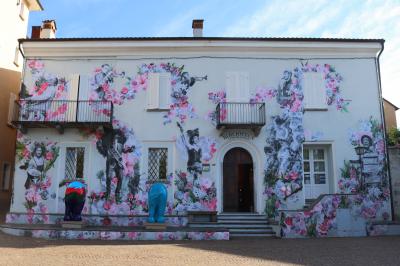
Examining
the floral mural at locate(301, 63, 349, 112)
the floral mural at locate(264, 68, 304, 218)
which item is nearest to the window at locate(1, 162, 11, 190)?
the floral mural at locate(264, 68, 304, 218)

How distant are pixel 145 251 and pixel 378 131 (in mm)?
12721

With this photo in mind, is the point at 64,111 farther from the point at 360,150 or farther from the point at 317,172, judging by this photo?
the point at 360,150

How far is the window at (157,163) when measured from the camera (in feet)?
57.3

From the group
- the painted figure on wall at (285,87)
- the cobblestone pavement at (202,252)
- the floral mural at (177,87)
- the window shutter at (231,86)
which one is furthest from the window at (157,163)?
the painted figure on wall at (285,87)

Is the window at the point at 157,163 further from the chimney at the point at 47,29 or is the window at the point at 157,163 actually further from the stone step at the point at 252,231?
the chimney at the point at 47,29

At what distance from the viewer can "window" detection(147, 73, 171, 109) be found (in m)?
17.8

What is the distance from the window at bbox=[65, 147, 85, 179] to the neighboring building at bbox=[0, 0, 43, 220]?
4.99m

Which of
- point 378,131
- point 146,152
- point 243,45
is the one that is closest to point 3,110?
point 146,152

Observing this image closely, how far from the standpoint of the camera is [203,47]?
18219mm

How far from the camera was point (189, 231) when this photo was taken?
13.5m

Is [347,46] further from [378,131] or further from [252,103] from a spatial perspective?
[252,103]

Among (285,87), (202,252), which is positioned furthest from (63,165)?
(285,87)

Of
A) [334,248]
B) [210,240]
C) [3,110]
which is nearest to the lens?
[334,248]

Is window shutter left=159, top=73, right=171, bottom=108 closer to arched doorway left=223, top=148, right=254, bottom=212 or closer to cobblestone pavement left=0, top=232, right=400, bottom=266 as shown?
arched doorway left=223, top=148, right=254, bottom=212
